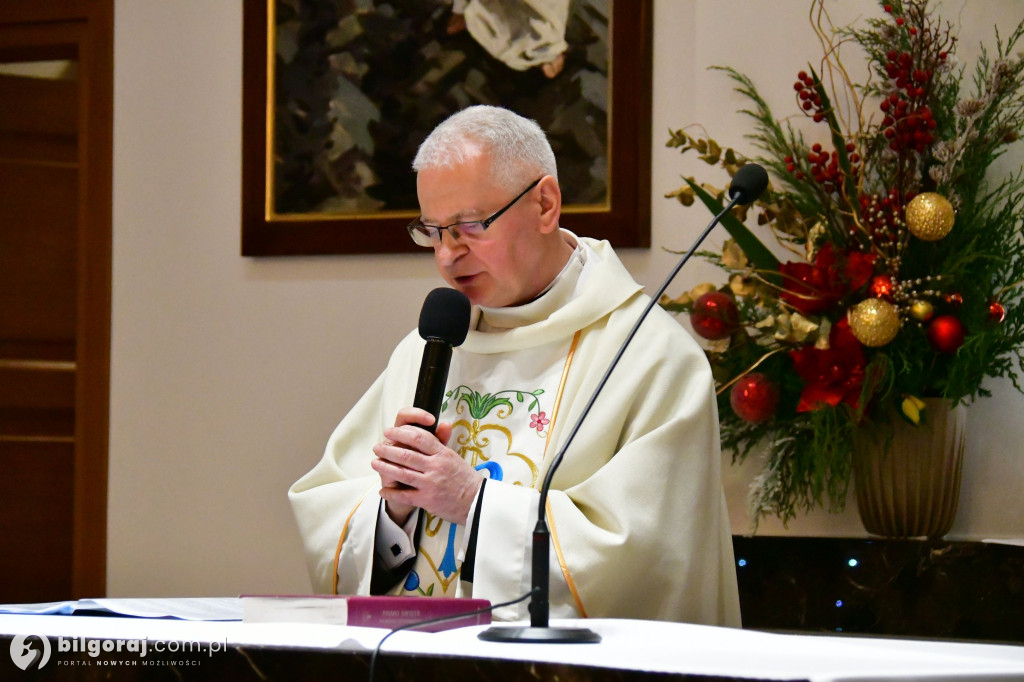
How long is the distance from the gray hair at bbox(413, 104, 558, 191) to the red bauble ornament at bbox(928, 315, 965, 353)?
992mm

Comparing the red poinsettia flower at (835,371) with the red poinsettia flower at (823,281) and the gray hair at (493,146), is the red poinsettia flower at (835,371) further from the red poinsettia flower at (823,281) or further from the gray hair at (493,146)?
the gray hair at (493,146)

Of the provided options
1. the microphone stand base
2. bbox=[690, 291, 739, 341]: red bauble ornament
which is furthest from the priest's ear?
the microphone stand base

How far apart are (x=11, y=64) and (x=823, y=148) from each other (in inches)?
118

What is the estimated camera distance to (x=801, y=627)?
112 inches

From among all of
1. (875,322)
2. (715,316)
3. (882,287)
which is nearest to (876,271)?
(882,287)

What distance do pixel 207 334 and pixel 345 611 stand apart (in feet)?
8.05

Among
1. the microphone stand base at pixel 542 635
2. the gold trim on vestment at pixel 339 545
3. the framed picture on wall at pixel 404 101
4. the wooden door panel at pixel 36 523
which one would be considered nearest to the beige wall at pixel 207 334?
the framed picture on wall at pixel 404 101

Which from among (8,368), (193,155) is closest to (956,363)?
(193,155)

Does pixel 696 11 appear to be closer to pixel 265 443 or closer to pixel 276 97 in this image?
pixel 276 97

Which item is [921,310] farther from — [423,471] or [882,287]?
[423,471]

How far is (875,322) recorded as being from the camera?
262cm

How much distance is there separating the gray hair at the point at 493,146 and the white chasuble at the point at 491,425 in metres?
0.37

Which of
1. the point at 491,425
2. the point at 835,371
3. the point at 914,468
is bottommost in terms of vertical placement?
the point at 914,468

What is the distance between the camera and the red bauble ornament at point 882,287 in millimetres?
2678
